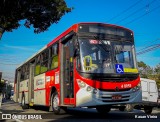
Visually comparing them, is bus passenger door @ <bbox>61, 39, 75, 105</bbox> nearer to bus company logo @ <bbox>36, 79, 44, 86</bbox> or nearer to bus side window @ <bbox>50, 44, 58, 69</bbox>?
bus side window @ <bbox>50, 44, 58, 69</bbox>

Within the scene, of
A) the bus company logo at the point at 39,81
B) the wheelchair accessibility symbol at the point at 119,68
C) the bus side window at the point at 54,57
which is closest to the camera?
the wheelchair accessibility symbol at the point at 119,68

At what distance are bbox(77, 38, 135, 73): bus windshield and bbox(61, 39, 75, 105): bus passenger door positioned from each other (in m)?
0.82

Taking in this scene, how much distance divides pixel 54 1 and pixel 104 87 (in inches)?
280

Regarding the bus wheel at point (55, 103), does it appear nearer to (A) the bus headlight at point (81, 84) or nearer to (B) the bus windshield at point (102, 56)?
(A) the bus headlight at point (81, 84)

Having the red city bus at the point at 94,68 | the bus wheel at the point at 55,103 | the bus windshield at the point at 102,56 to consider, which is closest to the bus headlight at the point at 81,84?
the red city bus at the point at 94,68

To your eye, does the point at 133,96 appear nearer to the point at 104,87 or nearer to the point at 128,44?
the point at 104,87

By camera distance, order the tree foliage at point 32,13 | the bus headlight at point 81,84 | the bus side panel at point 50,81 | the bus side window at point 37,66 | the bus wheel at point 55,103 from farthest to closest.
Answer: the bus side window at point 37,66 → the tree foliage at point 32,13 → the bus side panel at point 50,81 → the bus wheel at point 55,103 → the bus headlight at point 81,84

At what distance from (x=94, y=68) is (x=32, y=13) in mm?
6652

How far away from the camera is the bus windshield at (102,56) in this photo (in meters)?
10.5

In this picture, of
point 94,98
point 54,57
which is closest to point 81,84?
point 94,98

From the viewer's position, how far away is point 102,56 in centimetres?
1073

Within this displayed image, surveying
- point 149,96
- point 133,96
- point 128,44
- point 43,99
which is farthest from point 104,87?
point 149,96

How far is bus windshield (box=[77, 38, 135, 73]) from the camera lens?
10484mm

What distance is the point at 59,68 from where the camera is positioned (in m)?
12.1
